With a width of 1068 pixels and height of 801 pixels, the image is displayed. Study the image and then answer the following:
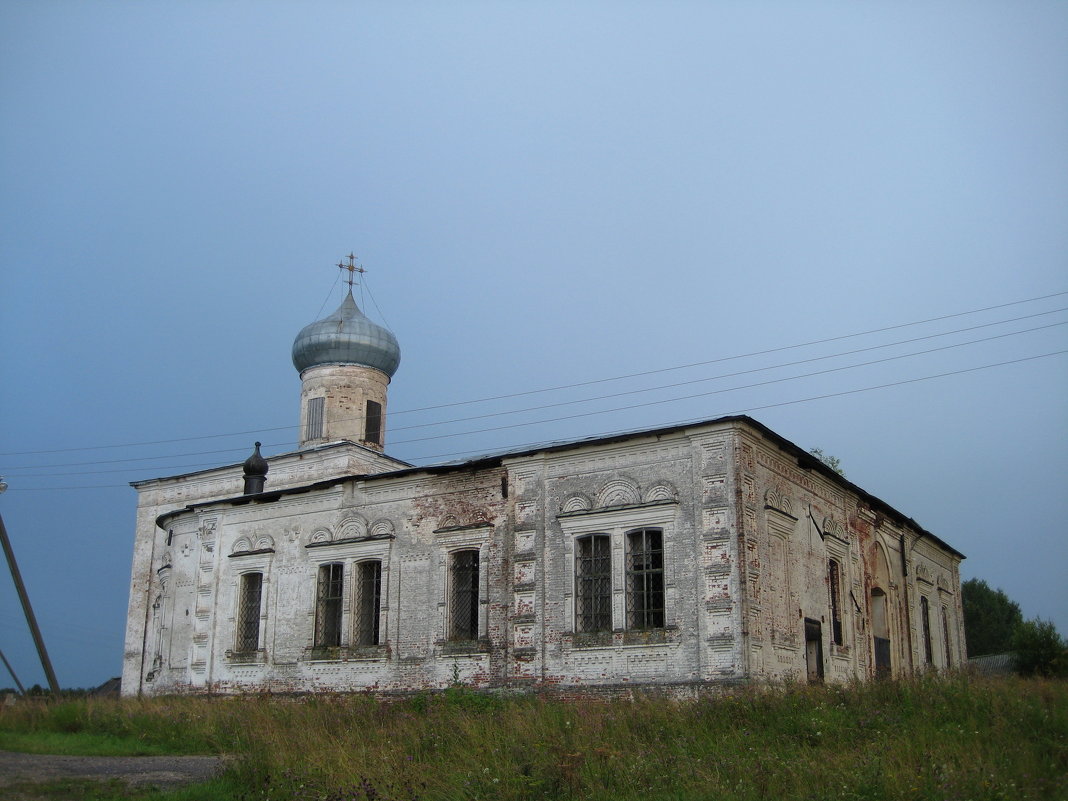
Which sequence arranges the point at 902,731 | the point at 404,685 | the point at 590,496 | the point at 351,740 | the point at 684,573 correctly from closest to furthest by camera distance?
the point at 902,731
the point at 351,740
the point at 684,573
the point at 590,496
the point at 404,685

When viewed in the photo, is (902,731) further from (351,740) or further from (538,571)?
(538,571)

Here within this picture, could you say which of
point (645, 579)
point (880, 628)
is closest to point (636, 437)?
point (645, 579)

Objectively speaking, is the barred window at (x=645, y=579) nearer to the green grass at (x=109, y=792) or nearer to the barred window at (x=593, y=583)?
the barred window at (x=593, y=583)

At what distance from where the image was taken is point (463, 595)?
19.4 meters

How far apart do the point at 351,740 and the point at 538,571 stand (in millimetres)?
5737

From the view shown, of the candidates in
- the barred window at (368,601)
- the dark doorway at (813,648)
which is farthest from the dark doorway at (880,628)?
the barred window at (368,601)

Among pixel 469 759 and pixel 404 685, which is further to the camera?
pixel 404 685

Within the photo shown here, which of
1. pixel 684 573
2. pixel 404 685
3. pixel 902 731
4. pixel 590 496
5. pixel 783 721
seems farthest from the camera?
pixel 404 685

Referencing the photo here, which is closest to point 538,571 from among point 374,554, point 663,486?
point 663,486

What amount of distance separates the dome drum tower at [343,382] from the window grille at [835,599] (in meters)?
13.4

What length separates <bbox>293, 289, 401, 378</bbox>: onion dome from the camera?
2877 cm

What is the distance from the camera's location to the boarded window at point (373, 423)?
2858 cm

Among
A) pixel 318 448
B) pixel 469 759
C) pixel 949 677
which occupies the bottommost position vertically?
pixel 469 759

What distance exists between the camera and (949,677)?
42.8 ft
